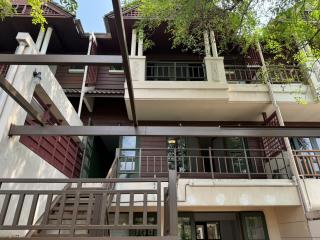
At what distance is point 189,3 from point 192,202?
472 centimetres

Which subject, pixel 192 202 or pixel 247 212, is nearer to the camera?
pixel 192 202

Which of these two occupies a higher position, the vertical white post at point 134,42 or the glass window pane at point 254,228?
the vertical white post at point 134,42

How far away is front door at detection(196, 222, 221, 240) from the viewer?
23.6 feet

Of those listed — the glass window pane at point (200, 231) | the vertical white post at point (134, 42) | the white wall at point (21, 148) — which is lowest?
the glass window pane at point (200, 231)

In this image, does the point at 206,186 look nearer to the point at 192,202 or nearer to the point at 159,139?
the point at 192,202

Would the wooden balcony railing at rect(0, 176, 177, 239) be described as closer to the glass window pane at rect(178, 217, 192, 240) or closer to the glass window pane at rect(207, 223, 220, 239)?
the glass window pane at rect(178, 217, 192, 240)

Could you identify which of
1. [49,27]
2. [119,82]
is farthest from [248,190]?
[49,27]

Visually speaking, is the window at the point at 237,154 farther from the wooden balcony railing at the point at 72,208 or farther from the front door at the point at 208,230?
the wooden balcony railing at the point at 72,208

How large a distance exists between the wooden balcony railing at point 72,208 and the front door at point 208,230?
5.51 feet

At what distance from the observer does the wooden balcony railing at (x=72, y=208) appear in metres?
2.69

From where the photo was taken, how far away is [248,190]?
18.4ft

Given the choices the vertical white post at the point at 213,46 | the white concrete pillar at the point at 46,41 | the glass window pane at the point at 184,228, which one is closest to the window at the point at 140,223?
the glass window pane at the point at 184,228

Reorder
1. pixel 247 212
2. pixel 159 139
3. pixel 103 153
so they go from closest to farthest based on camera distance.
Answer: pixel 247 212
pixel 159 139
pixel 103 153

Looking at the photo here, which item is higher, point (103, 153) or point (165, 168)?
point (103, 153)
